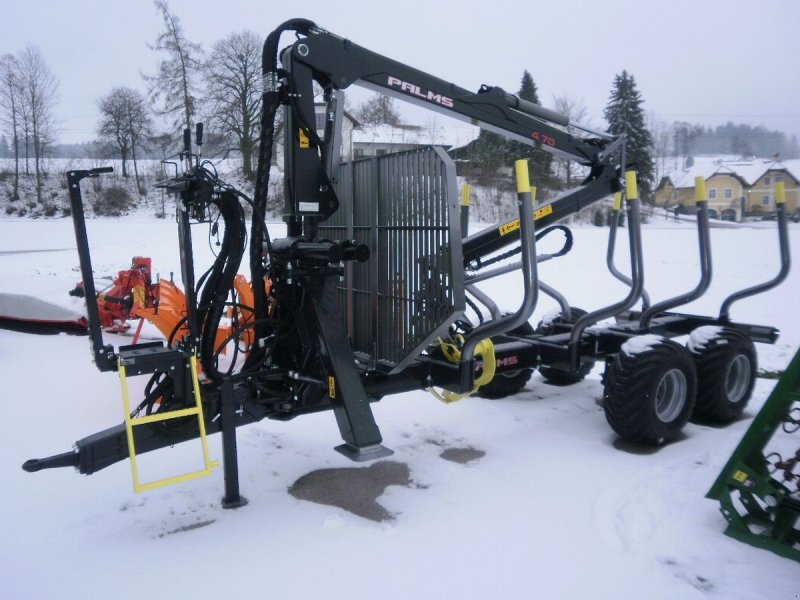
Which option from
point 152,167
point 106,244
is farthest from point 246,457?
Answer: point 152,167

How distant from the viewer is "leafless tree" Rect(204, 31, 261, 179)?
23.3 metres

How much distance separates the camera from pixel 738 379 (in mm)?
5742

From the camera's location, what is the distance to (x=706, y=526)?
3.66 m

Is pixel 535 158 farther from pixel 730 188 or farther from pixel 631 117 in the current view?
pixel 730 188

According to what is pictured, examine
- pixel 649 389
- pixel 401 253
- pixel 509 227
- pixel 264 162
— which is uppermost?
pixel 264 162

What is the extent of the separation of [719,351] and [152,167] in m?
35.6

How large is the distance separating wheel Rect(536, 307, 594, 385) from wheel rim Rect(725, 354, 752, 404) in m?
1.35

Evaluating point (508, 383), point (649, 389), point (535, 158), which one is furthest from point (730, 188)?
point (649, 389)

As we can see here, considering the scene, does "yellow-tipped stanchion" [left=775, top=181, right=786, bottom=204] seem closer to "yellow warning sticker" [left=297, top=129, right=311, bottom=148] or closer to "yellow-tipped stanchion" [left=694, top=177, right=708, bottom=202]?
"yellow-tipped stanchion" [left=694, top=177, right=708, bottom=202]

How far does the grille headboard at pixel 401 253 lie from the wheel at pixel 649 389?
5.59 feet

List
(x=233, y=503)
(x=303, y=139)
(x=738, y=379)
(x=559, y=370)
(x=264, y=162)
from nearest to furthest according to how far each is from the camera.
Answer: (x=233, y=503), (x=303, y=139), (x=264, y=162), (x=738, y=379), (x=559, y=370)

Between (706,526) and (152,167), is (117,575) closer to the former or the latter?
(706,526)

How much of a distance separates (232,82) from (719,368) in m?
23.9

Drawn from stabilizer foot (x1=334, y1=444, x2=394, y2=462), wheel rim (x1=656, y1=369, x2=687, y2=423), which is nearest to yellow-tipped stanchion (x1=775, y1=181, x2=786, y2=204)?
wheel rim (x1=656, y1=369, x2=687, y2=423)
